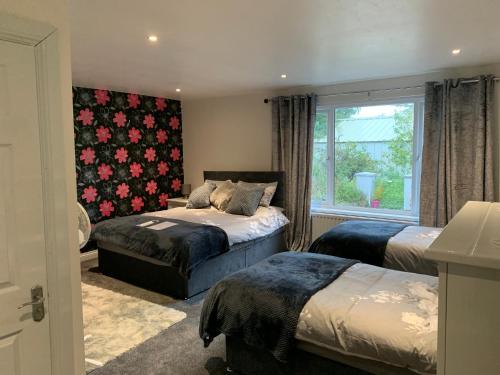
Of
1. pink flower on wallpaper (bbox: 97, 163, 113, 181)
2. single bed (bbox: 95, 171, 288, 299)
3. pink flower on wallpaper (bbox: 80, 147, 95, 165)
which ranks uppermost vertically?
pink flower on wallpaper (bbox: 80, 147, 95, 165)

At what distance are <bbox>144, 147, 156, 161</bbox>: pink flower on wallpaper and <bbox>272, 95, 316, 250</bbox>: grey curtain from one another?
1.95 meters

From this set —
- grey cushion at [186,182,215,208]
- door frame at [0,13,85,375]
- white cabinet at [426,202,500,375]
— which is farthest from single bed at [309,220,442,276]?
door frame at [0,13,85,375]

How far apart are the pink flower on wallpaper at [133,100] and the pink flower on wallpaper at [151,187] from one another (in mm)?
1186

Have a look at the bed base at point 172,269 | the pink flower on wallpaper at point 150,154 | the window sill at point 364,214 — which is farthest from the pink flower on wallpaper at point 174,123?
the window sill at point 364,214

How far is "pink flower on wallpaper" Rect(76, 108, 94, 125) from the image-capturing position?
15.5 feet

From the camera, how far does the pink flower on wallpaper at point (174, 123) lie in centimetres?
600

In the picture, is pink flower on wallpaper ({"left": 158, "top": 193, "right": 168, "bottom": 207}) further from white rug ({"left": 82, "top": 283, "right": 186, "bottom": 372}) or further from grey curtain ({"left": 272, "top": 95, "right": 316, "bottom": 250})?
white rug ({"left": 82, "top": 283, "right": 186, "bottom": 372})

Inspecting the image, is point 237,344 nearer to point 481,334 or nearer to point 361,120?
point 481,334

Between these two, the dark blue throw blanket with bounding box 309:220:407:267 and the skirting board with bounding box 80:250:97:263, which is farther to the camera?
the skirting board with bounding box 80:250:97:263

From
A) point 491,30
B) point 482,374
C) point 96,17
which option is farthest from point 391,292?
point 96,17

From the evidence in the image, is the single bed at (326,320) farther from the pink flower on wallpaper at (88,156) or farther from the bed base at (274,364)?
the pink flower on wallpaper at (88,156)

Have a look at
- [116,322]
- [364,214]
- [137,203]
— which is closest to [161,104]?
[137,203]

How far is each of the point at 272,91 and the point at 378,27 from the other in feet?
8.85

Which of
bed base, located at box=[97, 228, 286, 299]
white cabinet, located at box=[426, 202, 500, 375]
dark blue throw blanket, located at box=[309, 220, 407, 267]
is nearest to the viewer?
white cabinet, located at box=[426, 202, 500, 375]
